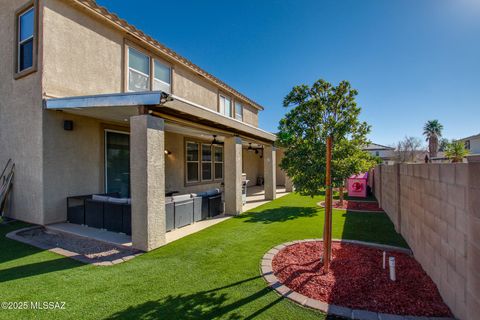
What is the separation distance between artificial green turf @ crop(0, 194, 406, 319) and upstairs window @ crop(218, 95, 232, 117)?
35.2 ft

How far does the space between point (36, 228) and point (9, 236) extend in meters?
0.65

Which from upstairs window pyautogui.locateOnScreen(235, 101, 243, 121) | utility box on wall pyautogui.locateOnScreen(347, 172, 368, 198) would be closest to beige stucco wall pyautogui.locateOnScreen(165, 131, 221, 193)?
upstairs window pyautogui.locateOnScreen(235, 101, 243, 121)

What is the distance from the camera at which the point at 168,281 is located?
Answer: 397 centimetres

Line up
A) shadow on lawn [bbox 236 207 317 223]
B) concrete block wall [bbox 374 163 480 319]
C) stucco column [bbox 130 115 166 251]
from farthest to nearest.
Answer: shadow on lawn [bbox 236 207 317 223]
stucco column [bbox 130 115 166 251]
concrete block wall [bbox 374 163 480 319]

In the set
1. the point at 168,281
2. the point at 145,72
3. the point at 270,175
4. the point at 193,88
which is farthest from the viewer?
the point at 193,88

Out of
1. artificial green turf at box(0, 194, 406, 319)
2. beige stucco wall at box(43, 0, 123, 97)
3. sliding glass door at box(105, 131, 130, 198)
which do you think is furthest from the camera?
sliding glass door at box(105, 131, 130, 198)

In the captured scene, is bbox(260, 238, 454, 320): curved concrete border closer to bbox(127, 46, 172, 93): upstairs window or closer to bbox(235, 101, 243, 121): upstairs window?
bbox(127, 46, 172, 93): upstairs window

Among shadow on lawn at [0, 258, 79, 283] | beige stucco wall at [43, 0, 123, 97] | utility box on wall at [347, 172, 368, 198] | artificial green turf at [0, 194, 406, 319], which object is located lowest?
artificial green turf at [0, 194, 406, 319]

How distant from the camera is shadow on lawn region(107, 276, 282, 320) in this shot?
9.90ft

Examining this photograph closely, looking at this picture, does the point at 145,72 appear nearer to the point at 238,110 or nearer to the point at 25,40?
the point at 25,40

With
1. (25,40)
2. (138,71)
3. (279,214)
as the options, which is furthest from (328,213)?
(25,40)

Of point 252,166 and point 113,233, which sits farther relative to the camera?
point 252,166

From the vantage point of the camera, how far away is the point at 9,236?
622cm

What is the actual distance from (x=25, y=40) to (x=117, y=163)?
4.75 m
